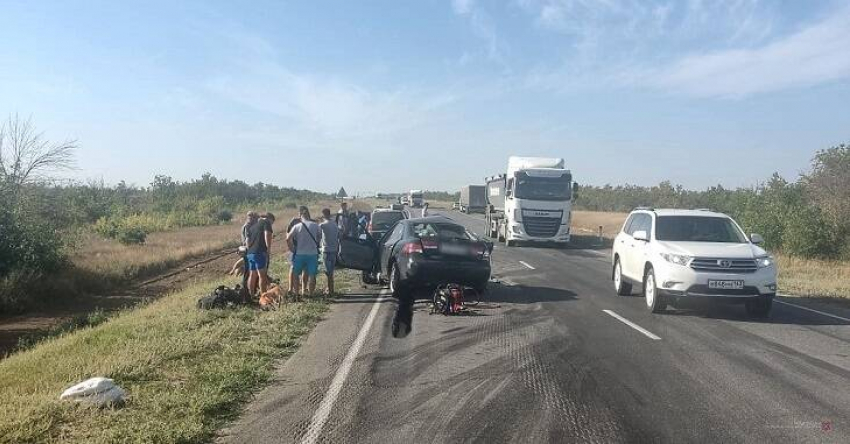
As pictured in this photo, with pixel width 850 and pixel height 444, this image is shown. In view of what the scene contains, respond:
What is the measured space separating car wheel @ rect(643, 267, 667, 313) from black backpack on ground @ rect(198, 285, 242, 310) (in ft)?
23.6

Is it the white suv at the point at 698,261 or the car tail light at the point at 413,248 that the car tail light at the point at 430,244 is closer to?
the car tail light at the point at 413,248

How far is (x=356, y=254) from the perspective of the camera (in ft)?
45.5

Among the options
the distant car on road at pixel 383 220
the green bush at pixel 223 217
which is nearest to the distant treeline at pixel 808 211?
the distant car on road at pixel 383 220

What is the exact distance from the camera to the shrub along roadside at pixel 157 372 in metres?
5.17

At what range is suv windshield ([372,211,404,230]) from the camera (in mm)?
22094

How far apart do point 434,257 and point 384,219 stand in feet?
34.6

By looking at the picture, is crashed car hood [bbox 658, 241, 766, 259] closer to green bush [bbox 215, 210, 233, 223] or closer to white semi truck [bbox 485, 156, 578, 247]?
white semi truck [bbox 485, 156, 578, 247]

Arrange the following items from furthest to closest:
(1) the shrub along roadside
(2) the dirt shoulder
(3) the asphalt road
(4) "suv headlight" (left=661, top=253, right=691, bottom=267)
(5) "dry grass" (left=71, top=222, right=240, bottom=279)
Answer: (5) "dry grass" (left=71, top=222, right=240, bottom=279) < (2) the dirt shoulder < (4) "suv headlight" (left=661, top=253, right=691, bottom=267) < (3) the asphalt road < (1) the shrub along roadside

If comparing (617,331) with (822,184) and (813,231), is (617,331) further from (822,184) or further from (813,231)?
(822,184)

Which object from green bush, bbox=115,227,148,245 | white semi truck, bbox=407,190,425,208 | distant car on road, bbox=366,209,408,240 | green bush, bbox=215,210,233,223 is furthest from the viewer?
white semi truck, bbox=407,190,425,208

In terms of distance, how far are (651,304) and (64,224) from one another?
70.6 ft

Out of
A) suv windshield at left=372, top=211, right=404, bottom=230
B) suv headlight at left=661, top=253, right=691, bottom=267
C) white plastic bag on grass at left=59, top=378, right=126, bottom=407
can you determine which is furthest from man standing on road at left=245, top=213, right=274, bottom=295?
suv windshield at left=372, top=211, right=404, bottom=230

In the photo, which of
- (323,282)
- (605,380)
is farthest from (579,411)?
(323,282)

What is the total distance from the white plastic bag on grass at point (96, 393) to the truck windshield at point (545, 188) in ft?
75.1
